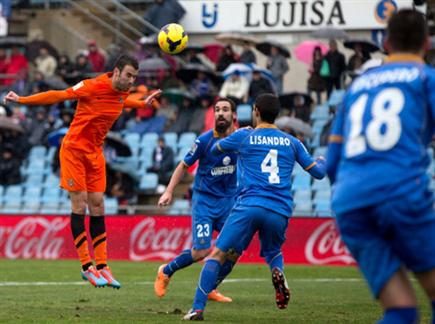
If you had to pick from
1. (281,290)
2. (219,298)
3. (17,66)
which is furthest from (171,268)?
(17,66)

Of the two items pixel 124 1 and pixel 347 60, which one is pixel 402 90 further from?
pixel 124 1

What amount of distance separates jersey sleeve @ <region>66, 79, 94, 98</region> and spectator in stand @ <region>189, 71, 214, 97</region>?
1379cm

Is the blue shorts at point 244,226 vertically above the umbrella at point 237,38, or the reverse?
the umbrella at point 237,38

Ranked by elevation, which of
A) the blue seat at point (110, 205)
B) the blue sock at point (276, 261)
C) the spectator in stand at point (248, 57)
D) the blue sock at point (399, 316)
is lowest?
the blue seat at point (110, 205)

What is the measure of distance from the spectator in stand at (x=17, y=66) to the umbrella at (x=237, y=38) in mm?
6451

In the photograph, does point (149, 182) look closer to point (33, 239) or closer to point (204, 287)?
point (33, 239)

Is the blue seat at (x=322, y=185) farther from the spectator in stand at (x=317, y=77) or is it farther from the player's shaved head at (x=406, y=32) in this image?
the player's shaved head at (x=406, y=32)

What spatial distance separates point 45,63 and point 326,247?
38.4 ft

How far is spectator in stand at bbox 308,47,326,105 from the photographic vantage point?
25328 millimetres

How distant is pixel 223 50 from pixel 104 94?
14404mm

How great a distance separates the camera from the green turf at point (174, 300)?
10680 millimetres

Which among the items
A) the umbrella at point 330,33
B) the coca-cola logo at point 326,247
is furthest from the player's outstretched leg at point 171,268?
the umbrella at point 330,33

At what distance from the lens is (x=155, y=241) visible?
22625mm

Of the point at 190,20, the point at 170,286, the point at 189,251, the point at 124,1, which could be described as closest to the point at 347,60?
the point at 190,20
